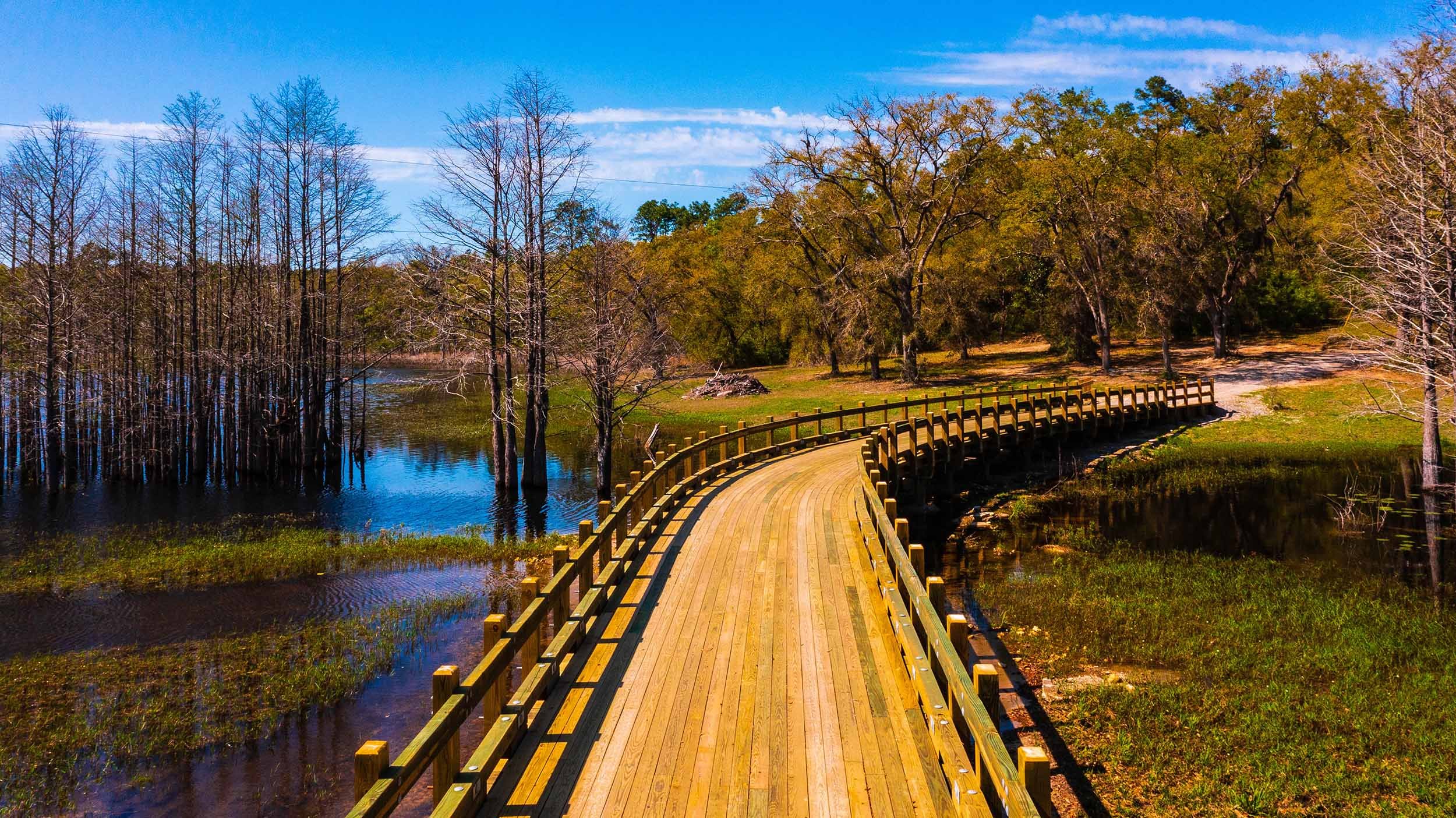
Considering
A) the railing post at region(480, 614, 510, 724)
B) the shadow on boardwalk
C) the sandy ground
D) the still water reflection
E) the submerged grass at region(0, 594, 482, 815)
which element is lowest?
the submerged grass at region(0, 594, 482, 815)

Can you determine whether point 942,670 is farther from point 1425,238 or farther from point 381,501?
point 381,501

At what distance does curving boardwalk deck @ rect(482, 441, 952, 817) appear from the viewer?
5.55 m

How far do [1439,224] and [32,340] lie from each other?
43.2 m

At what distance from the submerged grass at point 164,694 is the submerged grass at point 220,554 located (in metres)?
4.27

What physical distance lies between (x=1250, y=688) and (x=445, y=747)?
10219mm

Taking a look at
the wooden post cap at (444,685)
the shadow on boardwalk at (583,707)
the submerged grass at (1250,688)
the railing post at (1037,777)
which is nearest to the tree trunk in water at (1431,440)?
the submerged grass at (1250,688)

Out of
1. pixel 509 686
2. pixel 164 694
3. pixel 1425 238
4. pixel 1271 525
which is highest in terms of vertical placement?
pixel 1425 238

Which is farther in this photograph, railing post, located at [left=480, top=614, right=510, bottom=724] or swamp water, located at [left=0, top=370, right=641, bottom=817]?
swamp water, located at [left=0, top=370, right=641, bottom=817]

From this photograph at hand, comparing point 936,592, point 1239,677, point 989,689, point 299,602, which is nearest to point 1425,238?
point 1239,677

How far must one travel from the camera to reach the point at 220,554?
63.5 ft

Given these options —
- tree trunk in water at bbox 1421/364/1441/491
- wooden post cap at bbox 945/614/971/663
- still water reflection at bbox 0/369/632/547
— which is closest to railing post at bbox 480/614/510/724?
wooden post cap at bbox 945/614/971/663

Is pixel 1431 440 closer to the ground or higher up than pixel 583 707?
higher up

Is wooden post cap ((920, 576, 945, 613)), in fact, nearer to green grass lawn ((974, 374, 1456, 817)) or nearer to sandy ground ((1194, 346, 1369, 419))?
green grass lawn ((974, 374, 1456, 817))

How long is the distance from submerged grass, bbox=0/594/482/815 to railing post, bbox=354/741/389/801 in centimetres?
681
